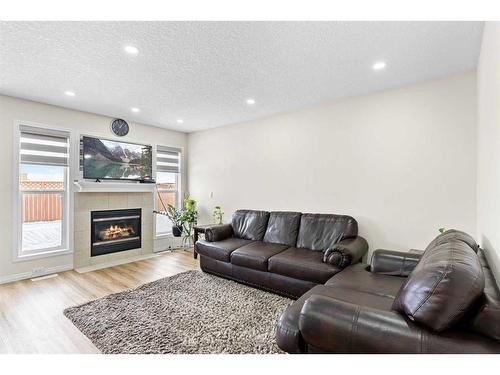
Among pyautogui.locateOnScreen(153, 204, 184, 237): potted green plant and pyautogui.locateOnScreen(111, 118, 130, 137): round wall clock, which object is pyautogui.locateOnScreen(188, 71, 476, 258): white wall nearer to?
pyautogui.locateOnScreen(153, 204, 184, 237): potted green plant

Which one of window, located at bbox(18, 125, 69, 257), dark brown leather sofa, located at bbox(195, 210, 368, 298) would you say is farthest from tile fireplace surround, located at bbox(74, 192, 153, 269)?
dark brown leather sofa, located at bbox(195, 210, 368, 298)

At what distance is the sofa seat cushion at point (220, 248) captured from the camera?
342 centimetres

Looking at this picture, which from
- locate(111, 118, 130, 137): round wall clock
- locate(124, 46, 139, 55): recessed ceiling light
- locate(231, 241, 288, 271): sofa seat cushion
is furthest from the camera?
locate(111, 118, 130, 137): round wall clock

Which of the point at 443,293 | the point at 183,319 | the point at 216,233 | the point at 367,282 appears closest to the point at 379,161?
the point at 367,282

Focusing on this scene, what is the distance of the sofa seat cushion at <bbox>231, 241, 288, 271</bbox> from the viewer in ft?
10.0

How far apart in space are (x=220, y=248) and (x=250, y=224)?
0.77 m

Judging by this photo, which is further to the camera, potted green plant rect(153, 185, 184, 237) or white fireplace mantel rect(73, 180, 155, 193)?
potted green plant rect(153, 185, 184, 237)

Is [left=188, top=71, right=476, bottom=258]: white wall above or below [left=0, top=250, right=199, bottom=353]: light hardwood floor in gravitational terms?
above

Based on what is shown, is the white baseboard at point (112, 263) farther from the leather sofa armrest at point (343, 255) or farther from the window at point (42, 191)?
the leather sofa armrest at point (343, 255)

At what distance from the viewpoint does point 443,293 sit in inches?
43.4

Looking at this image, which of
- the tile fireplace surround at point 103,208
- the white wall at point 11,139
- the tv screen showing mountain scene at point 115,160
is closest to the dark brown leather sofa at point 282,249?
the tile fireplace surround at point 103,208

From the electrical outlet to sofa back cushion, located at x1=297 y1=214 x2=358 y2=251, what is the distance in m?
3.74
